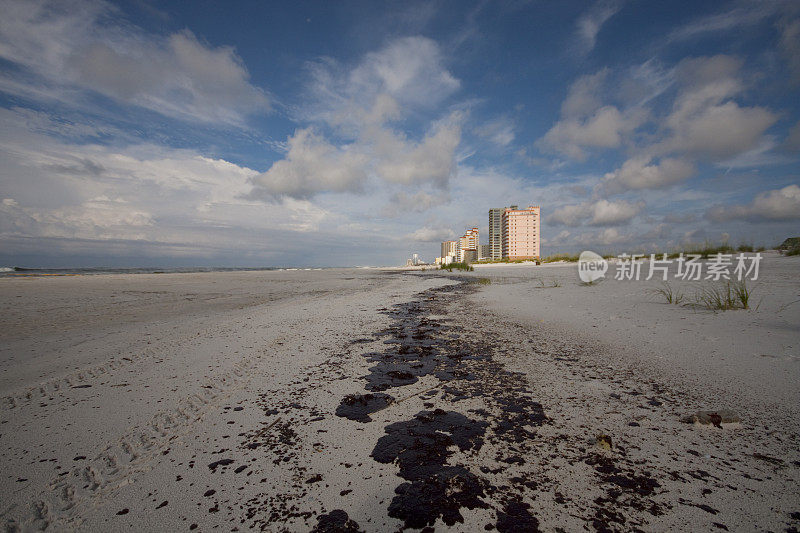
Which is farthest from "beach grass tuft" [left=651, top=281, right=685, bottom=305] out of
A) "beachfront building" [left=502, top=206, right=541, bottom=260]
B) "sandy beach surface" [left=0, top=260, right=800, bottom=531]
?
"beachfront building" [left=502, top=206, right=541, bottom=260]

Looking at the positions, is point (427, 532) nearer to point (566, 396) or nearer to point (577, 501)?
point (577, 501)

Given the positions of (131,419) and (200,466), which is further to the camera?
(131,419)

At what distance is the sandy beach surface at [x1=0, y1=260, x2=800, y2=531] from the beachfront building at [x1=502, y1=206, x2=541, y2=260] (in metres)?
81.8

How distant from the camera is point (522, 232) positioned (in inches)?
3241

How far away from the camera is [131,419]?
6.94ft

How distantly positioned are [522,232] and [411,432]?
87.7 meters

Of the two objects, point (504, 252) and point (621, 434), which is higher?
point (504, 252)

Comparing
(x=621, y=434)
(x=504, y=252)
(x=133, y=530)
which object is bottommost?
(x=133, y=530)

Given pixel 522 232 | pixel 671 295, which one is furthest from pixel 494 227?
pixel 671 295

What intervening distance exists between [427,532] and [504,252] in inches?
3540

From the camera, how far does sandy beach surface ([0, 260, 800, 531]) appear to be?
1298 millimetres

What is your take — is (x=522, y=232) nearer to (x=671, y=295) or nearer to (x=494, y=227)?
(x=494, y=227)

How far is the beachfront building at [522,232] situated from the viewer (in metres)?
81.1

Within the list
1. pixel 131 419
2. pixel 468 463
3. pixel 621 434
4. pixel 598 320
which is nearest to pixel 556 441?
pixel 621 434
